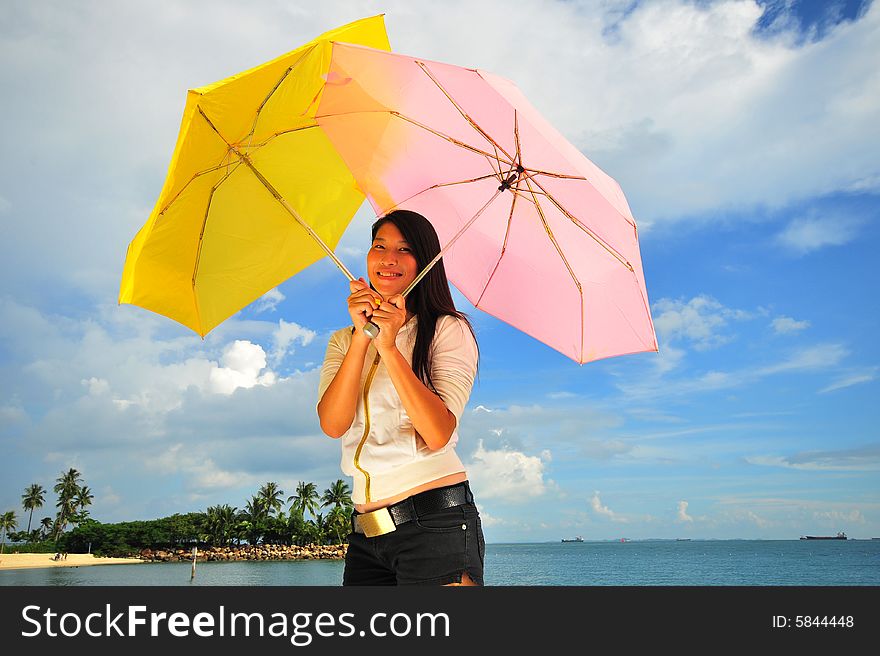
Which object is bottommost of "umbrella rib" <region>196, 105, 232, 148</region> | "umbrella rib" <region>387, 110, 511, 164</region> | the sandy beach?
"umbrella rib" <region>196, 105, 232, 148</region>

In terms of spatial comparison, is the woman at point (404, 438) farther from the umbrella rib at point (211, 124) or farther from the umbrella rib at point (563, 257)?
the umbrella rib at point (563, 257)

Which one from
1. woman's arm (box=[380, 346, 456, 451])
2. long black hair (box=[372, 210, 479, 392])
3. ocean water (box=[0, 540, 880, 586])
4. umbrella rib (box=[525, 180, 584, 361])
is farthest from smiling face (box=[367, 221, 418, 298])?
ocean water (box=[0, 540, 880, 586])

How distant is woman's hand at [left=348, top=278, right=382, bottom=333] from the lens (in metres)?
2.55

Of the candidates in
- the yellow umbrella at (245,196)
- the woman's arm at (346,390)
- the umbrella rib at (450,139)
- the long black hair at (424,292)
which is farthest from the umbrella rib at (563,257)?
the woman's arm at (346,390)

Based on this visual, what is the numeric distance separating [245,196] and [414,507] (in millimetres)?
1793

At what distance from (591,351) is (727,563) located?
122 metres

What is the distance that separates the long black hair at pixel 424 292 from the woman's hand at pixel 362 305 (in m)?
0.26

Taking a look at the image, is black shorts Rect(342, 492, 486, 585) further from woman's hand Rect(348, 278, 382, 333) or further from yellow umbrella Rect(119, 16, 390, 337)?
yellow umbrella Rect(119, 16, 390, 337)

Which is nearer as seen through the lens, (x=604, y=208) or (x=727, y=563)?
(x=604, y=208)

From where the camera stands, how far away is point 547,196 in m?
3.58

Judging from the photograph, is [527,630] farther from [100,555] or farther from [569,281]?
[100,555]

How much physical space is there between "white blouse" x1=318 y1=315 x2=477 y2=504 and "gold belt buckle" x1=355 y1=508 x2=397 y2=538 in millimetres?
52

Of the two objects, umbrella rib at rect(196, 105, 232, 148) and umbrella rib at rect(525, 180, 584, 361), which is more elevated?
umbrella rib at rect(196, 105, 232, 148)

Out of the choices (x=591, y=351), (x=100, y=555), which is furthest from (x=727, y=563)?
(x=591, y=351)
